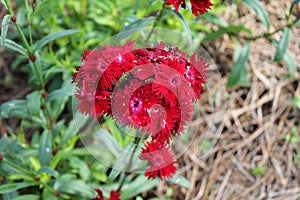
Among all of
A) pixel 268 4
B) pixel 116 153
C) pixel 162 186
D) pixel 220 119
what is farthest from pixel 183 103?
pixel 268 4

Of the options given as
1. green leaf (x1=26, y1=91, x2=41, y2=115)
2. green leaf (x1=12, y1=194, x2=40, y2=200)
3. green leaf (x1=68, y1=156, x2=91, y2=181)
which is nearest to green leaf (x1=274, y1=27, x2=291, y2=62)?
green leaf (x1=68, y1=156, x2=91, y2=181)

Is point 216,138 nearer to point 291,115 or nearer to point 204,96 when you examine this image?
point 204,96

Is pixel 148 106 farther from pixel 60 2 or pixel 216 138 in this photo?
pixel 60 2

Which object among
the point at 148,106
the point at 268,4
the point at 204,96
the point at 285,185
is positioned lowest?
the point at 285,185

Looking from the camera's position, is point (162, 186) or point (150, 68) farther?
point (162, 186)

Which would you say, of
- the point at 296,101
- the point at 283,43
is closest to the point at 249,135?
the point at 296,101

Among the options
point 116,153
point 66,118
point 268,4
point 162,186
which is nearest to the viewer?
point 116,153

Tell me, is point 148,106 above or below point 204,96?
below

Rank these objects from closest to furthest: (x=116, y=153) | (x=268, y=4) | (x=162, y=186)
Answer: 1. (x=116, y=153)
2. (x=162, y=186)
3. (x=268, y=4)
